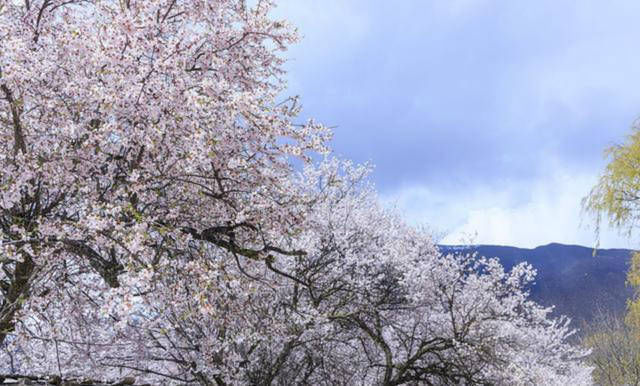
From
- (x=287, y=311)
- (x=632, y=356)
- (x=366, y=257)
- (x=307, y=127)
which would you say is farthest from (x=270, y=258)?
(x=632, y=356)

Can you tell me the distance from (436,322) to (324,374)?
4180 mm

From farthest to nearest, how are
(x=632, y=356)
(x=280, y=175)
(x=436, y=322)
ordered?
(x=632, y=356) → (x=436, y=322) → (x=280, y=175)

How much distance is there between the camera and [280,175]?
25.8 feet

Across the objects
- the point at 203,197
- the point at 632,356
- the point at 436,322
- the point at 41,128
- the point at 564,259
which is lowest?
the point at 632,356

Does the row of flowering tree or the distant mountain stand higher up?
the distant mountain

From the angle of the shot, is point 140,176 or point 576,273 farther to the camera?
point 576,273

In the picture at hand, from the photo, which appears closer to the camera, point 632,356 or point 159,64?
point 159,64

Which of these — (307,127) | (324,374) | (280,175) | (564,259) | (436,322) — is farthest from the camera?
(564,259)

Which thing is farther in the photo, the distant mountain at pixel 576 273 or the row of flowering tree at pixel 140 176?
the distant mountain at pixel 576 273

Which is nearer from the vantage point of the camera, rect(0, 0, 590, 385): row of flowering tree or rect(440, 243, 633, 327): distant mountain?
rect(0, 0, 590, 385): row of flowering tree

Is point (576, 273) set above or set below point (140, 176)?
above

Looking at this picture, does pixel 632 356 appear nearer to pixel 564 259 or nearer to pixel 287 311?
pixel 287 311

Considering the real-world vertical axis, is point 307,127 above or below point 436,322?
above

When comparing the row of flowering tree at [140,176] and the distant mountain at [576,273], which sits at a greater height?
the distant mountain at [576,273]
